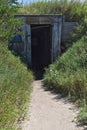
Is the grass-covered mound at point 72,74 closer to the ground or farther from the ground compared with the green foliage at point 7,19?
closer to the ground

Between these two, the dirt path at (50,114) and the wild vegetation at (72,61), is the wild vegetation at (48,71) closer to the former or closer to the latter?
the wild vegetation at (72,61)

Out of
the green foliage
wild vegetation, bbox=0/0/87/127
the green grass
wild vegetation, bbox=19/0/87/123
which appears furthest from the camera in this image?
wild vegetation, bbox=19/0/87/123

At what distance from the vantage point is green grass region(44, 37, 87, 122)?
1178 centimetres

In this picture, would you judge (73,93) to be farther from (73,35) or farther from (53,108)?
(73,35)

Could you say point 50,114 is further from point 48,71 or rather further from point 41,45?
point 41,45

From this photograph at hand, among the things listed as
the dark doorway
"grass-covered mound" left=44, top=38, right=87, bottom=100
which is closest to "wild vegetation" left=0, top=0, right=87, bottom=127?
"grass-covered mound" left=44, top=38, right=87, bottom=100

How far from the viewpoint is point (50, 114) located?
976 cm

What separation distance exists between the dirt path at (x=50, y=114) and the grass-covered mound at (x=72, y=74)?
51 centimetres

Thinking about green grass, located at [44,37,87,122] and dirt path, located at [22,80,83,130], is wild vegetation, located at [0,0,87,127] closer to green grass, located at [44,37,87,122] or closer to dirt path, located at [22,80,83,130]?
green grass, located at [44,37,87,122]

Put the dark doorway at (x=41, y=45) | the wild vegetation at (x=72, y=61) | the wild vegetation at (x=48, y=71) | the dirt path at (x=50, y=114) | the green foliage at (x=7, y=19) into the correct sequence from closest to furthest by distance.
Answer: the dirt path at (x=50, y=114)
the wild vegetation at (x=48, y=71)
the green foliage at (x=7, y=19)
the wild vegetation at (x=72, y=61)
the dark doorway at (x=41, y=45)

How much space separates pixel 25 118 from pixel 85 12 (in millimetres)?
12473

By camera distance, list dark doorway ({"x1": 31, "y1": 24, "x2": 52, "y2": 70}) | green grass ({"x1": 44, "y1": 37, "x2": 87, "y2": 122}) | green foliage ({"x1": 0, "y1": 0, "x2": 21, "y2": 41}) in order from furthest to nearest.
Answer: dark doorway ({"x1": 31, "y1": 24, "x2": 52, "y2": 70})
green grass ({"x1": 44, "y1": 37, "x2": 87, "y2": 122})
green foliage ({"x1": 0, "y1": 0, "x2": 21, "y2": 41})

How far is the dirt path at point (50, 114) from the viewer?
8.54 m

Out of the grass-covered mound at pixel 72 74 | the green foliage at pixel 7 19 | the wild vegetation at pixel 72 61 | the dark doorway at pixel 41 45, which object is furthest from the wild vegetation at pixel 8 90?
the dark doorway at pixel 41 45
